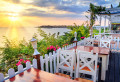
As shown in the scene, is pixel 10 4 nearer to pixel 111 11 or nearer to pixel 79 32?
pixel 79 32

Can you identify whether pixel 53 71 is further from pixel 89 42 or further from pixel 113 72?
pixel 89 42

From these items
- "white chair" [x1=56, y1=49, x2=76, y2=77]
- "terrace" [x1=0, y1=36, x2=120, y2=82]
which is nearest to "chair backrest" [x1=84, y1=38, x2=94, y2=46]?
"terrace" [x1=0, y1=36, x2=120, y2=82]

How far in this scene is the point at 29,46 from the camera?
4887 millimetres

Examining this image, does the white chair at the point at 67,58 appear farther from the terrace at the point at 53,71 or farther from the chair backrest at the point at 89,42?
the chair backrest at the point at 89,42

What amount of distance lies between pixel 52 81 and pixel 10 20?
497cm

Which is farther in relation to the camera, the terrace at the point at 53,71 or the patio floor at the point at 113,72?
the patio floor at the point at 113,72

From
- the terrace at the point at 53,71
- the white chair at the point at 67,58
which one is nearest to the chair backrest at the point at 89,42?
the terrace at the point at 53,71

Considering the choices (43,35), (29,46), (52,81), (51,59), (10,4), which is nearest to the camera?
(52,81)

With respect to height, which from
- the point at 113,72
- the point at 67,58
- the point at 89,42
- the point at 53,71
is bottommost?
the point at 113,72

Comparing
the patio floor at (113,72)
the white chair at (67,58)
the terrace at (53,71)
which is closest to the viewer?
the terrace at (53,71)

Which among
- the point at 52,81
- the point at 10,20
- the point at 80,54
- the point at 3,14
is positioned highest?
the point at 3,14

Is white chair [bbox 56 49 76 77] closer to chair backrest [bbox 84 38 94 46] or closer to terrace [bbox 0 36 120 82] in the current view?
terrace [bbox 0 36 120 82]

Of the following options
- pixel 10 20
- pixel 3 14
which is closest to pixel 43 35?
pixel 10 20

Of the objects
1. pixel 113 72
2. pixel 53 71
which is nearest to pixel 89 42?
pixel 113 72
